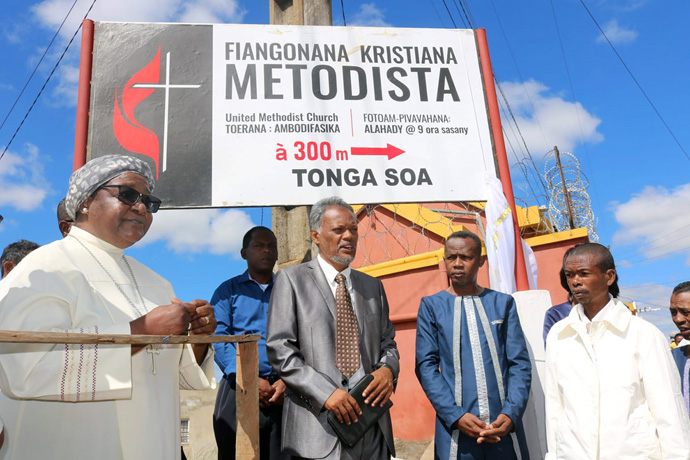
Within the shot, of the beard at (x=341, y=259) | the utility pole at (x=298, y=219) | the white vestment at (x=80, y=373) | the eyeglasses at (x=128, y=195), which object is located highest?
the utility pole at (x=298, y=219)

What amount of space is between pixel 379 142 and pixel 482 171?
923 millimetres

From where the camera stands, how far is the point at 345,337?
2.67m

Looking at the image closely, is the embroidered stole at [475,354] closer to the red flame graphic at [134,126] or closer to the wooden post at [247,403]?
the wooden post at [247,403]

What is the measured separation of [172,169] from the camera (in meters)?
4.12

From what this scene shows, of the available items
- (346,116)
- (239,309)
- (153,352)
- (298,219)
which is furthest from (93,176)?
(298,219)

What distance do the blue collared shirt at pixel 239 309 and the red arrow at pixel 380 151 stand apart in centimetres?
142

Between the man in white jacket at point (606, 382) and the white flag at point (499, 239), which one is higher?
the white flag at point (499, 239)

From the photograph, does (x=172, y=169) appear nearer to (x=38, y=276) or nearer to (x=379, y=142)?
(x=379, y=142)

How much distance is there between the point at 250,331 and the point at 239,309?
16 cm

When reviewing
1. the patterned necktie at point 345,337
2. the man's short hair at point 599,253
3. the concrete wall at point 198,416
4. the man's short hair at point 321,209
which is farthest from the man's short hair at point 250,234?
the concrete wall at point 198,416

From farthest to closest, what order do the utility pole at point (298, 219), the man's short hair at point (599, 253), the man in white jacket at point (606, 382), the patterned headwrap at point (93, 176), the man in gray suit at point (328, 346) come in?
1. the utility pole at point (298, 219)
2. the man's short hair at point (599, 253)
3. the man in gray suit at point (328, 346)
4. the man in white jacket at point (606, 382)
5. the patterned headwrap at point (93, 176)

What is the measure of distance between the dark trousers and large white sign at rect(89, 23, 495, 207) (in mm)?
1518

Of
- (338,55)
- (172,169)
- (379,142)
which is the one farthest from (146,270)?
(338,55)

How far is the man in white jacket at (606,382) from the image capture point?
7.54 ft
